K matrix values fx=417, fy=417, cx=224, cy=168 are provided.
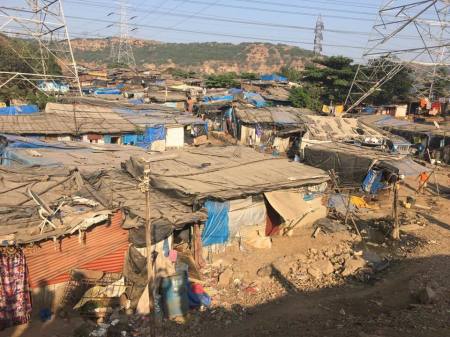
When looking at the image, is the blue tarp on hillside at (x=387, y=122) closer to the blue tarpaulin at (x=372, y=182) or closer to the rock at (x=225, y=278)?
the blue tarpaulin at (x=372, y=182)

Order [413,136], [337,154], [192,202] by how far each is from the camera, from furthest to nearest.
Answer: [413,136] < [337,154] < [192,202]

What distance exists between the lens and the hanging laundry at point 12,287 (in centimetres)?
835

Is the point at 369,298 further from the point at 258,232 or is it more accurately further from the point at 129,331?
the point at 129,331

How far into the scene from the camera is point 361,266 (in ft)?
39.3

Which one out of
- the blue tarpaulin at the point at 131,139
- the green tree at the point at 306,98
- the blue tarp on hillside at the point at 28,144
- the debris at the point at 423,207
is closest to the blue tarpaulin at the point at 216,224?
the blue tarp on hillside at the point at 28,144

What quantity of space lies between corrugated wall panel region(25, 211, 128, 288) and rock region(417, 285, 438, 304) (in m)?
7.31

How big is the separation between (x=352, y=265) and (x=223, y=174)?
482 centimetres

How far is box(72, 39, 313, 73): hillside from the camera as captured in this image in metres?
122

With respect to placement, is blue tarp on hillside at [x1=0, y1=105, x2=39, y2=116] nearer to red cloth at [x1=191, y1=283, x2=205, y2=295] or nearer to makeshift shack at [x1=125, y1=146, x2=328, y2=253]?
makeshift shack at [x1=125, y1=146, x2=328, y2=253]

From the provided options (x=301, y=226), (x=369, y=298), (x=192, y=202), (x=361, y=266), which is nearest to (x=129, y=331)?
(x=192, y=202)

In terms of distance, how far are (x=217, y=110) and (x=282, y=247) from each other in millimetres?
21124

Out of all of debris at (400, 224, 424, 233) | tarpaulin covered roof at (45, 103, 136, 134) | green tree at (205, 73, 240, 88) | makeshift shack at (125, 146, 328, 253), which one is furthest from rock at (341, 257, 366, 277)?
green tree at (205, 73, 240, 88)

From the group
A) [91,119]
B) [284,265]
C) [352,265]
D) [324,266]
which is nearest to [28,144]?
[91,119]

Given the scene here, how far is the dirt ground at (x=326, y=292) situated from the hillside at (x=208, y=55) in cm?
10713
